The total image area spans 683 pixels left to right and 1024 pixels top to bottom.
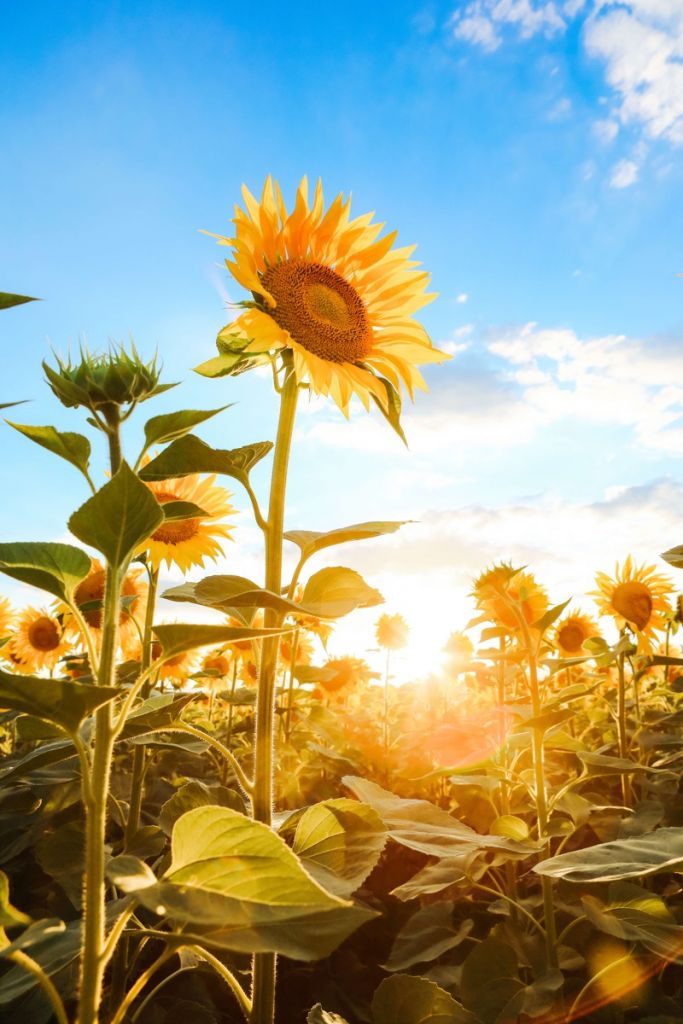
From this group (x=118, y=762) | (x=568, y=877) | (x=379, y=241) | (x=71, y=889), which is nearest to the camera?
(x=568, y=877)

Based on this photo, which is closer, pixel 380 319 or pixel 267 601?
pixel 267 601

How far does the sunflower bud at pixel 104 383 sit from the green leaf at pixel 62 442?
0.29ft

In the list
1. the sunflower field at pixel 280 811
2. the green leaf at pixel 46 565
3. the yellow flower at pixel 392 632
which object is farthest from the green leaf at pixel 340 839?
the yellow flower at pixel 392 632

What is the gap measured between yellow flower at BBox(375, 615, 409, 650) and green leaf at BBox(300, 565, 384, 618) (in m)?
4.63

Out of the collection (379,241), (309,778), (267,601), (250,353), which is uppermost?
(379,241)

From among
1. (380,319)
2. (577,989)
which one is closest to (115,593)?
Answer: (380,319)

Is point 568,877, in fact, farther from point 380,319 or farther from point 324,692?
point 324,692

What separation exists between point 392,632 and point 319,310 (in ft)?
15.2

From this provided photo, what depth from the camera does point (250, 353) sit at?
1.53 meters

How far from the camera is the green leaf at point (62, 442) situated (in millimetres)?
1093

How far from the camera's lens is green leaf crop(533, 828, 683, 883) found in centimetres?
95

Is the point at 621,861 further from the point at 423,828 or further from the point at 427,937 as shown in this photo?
the point at 427,937

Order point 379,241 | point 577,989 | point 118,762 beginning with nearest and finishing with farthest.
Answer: point 577,989
point 379,241
point 118,762

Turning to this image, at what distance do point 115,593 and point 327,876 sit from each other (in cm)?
50
